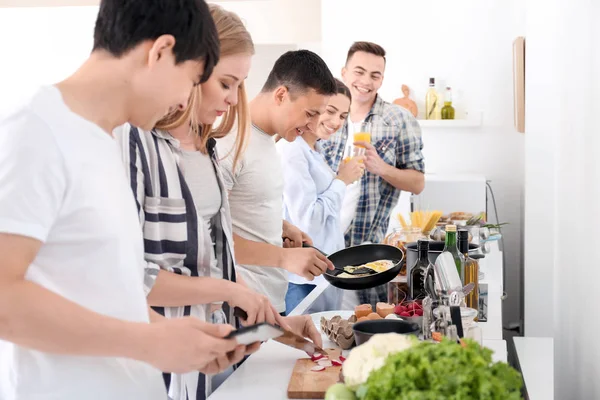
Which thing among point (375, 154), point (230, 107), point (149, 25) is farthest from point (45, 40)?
point (149, 25)

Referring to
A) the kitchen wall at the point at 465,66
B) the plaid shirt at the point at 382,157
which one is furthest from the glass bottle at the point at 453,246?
the kitchen wall at the point at 465,66

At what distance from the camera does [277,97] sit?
2.66 metres

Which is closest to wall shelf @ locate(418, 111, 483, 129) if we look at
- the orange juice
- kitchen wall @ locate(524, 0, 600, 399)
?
kitchen wall @ locate(524, 0, 600, 399)

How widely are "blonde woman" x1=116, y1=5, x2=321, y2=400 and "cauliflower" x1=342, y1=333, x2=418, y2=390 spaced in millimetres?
557

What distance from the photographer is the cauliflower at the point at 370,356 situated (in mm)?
1176

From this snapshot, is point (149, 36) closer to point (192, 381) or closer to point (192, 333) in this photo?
point (192, 333)

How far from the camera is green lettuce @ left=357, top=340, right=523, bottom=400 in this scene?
100cm

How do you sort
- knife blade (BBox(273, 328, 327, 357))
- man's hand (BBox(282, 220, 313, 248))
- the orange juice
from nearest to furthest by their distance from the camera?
knife blade (BBox(273, 328, 327, 357)) < man's hand (BBox(282, 220, 313, 248)) < the orange juice

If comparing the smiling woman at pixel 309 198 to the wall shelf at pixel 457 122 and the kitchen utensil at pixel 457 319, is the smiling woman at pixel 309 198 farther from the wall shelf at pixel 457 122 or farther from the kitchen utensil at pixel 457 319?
the wall shelf at pixel 457 122

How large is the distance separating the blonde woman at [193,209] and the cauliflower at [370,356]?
557 millimetres

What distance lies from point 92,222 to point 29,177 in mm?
142

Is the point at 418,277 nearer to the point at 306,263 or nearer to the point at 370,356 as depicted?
the point at 306,263

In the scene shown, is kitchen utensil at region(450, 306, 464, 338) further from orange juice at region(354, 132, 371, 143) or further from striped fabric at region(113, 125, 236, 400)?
orange juice at region(354, 132, 371, 143)

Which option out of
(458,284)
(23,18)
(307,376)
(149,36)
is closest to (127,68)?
(149,36)
